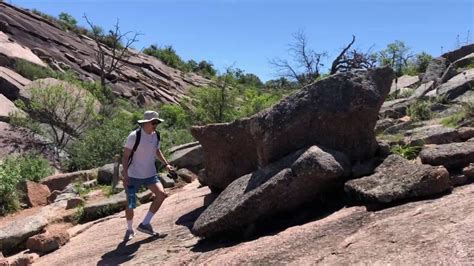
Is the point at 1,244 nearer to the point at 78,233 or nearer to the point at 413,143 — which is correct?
the point at 78,233

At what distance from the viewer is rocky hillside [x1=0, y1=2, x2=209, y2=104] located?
123ft

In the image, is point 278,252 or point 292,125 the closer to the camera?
point 278,252

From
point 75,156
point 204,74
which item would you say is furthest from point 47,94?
point 204,74

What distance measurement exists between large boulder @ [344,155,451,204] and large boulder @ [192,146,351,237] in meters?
0.30

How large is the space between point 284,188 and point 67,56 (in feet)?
130

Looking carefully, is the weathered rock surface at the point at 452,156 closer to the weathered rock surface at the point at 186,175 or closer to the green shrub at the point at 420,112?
the green shrub at the point at 420,112

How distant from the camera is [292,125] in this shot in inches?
263

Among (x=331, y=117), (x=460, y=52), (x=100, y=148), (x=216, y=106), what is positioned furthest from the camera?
(x=216, y=106)

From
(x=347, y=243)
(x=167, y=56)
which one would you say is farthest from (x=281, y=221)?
(x=167, y=56)

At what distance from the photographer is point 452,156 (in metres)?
5.81

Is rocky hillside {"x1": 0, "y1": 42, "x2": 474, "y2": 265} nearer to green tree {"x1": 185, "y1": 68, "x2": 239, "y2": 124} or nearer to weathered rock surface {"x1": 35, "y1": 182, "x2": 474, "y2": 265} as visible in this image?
weathered rock surface {"x1": 35, "y1": 182, "x2": 474, "y2": 265}

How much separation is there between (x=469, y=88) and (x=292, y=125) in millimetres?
8041

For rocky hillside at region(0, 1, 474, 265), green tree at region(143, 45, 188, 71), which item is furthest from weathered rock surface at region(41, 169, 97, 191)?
green tree at region(143, 45, 188, 71)

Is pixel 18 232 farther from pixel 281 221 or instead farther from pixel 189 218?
pixel 281 221
